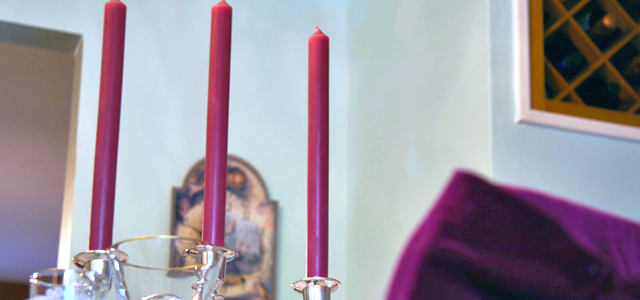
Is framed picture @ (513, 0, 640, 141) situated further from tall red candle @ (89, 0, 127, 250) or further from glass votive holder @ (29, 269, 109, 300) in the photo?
glass votive holder @ (29, 269, 109, 300)

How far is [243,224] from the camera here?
2.09 m

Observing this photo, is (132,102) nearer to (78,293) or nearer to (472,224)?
(78,293)

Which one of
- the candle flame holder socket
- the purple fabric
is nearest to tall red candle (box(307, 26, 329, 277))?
the candle flame holder socket

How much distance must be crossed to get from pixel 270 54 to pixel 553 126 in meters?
1.09

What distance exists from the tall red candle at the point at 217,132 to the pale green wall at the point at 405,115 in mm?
1011

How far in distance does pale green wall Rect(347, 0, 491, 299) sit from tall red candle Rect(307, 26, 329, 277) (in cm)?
92

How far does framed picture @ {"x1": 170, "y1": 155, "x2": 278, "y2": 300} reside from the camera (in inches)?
79.3

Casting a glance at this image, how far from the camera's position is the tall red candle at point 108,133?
1.98ft

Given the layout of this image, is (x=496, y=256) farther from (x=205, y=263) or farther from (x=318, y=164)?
(x=318, y=164)

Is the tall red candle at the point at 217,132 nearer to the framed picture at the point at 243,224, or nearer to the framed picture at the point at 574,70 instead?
the framed picture at the point at 574,70

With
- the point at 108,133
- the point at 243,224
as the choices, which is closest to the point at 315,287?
the point at 108,133

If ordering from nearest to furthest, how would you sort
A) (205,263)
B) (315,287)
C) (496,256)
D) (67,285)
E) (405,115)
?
1. (496,256)
2. (67,285)
3. (205,263)
4. (315,287)
5. (405,115)

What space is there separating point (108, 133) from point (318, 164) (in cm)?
22

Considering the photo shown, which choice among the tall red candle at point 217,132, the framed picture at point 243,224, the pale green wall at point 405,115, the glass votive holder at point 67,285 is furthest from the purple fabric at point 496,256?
the framed picture at point 243,224
